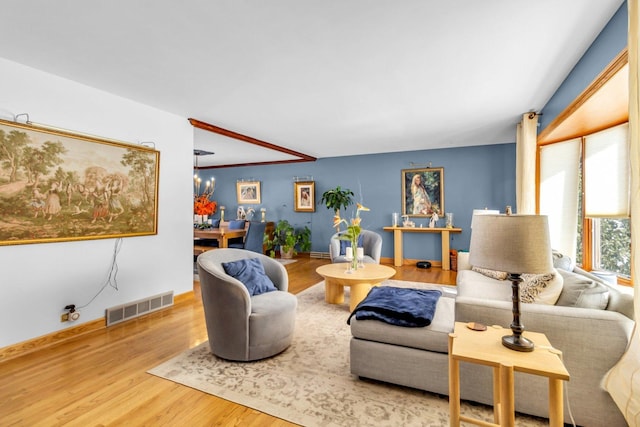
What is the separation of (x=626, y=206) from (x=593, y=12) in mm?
1840

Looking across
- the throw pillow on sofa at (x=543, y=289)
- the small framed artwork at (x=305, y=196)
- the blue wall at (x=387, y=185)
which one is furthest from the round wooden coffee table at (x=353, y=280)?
the small framed artwork at (x=305, y=196)

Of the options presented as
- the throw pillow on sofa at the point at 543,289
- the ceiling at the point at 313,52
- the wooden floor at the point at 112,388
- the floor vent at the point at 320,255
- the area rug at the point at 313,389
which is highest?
the ceiling at the point at 313,52

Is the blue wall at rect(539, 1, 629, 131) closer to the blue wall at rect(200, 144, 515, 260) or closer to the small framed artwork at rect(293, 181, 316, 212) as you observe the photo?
the blue wall at rect(200, 144, 515, 260)

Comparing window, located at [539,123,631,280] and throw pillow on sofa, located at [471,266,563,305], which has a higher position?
window, located at [539,123,631,280]

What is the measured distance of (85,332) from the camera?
3119 mm

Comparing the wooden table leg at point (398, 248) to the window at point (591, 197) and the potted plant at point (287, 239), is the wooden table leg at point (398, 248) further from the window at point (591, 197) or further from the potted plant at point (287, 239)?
the window at point (591, 197)

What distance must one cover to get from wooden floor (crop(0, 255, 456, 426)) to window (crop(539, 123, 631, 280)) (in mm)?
3595

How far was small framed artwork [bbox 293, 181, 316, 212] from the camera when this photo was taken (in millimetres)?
7691

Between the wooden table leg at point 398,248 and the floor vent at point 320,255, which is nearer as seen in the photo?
the wooden table leg at point 398,248

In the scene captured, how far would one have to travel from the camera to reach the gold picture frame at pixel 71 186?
2625 millimetres

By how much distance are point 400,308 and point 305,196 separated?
5755 millimetres

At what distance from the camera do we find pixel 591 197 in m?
3.35

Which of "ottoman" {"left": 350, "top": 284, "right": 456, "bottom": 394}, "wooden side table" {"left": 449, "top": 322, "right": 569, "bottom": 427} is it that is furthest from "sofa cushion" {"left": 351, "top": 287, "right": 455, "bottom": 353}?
"wooden side table" {"left": 449, "top": 322, "right": 569, "bottom": 427}

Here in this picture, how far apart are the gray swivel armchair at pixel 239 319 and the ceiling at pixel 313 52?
1.76 m
